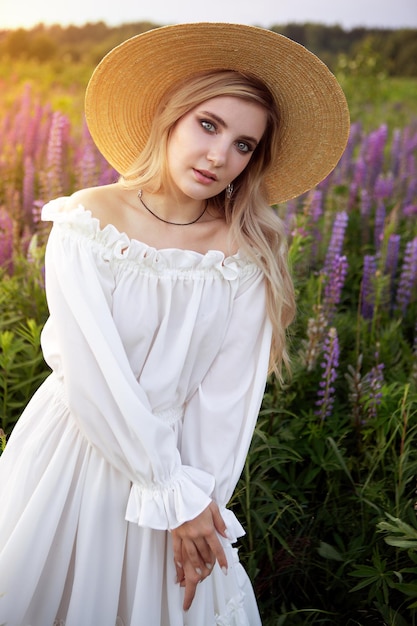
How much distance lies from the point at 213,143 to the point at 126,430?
2.21ft

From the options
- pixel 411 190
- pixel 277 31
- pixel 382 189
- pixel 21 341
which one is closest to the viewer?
pixel 21 341

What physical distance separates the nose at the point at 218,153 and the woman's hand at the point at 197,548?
0.77 metres

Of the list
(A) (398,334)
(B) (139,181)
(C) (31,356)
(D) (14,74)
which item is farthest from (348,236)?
(D) (14,74)

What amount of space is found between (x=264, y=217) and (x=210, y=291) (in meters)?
0.29

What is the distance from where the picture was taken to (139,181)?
1760 millimetres

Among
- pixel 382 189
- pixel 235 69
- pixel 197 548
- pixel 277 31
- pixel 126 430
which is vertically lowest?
pixel 197 548

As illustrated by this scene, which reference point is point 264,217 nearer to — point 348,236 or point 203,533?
point 203,533

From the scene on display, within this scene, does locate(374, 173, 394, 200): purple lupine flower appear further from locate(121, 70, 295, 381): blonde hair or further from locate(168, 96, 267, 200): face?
locate(168, 96, 267, 200): face

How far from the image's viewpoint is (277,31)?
8.35 metres

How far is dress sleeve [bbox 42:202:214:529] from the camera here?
152 cm

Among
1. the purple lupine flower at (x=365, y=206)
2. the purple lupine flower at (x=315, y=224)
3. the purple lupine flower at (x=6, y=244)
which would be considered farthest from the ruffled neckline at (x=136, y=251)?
the purple lupine flower at (x=365, y=206)

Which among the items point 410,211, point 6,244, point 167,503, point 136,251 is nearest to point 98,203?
point 136,251

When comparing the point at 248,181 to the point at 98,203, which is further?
the point at 248,181

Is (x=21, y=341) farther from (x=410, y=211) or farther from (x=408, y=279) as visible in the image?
(x=410, y=211)
